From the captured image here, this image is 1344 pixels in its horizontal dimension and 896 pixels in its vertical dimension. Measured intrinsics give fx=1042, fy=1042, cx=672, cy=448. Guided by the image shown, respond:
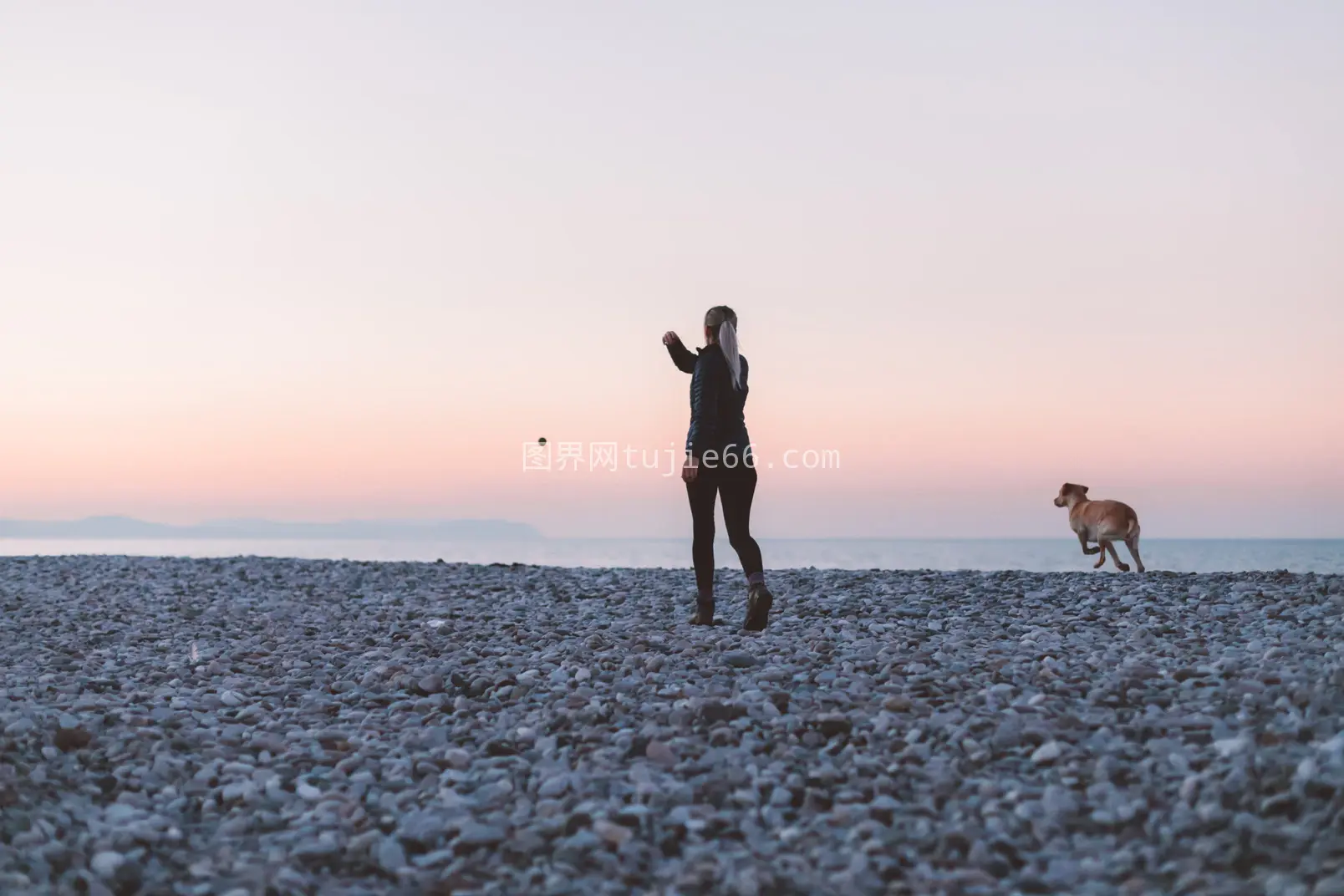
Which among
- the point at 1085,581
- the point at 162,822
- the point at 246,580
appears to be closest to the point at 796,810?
the point at 162,822

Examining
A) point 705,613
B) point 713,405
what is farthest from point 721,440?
point 705,613

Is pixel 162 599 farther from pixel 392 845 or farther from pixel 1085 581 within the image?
pixel 1085 581

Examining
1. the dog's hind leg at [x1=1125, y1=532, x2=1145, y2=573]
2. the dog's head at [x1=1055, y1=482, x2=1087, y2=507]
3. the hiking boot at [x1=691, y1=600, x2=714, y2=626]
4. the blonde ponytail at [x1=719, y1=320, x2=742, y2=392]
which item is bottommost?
the hiking boot at [x1=691, y1=600, x2=714, y2=626]

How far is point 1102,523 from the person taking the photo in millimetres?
14633

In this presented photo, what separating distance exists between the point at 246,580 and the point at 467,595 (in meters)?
4.27

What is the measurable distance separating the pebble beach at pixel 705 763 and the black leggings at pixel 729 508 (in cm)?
76

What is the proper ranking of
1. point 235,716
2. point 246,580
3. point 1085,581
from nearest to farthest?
point 235,716 < point 1085,581 < point 246,580

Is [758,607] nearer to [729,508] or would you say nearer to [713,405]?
[729,508]

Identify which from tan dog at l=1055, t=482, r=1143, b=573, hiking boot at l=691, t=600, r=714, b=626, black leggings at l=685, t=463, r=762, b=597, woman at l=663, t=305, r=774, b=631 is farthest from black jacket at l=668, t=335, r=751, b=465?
tan dog at l=1055, t=482, r=1143, b=573

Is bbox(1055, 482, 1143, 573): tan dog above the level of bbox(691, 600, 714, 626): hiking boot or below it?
above

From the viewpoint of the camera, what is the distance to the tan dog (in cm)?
1446

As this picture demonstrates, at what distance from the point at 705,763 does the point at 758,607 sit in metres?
3.87

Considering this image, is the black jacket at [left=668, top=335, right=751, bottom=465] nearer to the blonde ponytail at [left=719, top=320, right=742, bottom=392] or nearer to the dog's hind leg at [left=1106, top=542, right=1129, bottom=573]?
the blonde ponytail at [left=719, top=320, right=742, bottom=392]

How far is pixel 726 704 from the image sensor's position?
19.8 ft
